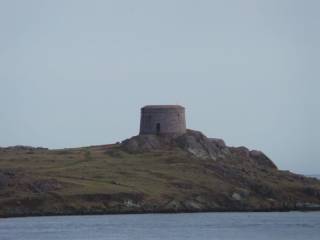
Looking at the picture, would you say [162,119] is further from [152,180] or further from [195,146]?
[152,180]

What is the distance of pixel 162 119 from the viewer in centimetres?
17475

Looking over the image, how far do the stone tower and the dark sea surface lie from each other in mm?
29795

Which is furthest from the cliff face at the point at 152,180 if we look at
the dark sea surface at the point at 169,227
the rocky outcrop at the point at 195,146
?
the dark sea surface at the point at 169,227

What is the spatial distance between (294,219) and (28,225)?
3328 centimetres

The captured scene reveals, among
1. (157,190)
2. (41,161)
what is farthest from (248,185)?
(41,161)

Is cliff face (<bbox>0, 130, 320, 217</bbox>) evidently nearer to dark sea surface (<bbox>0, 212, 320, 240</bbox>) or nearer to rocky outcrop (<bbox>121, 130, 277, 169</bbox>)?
rocky outcrop (<bbox>121, 130, 277, 169</bbox>)

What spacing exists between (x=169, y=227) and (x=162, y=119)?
4933 cm

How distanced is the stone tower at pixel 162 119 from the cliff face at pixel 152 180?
141 centimetres

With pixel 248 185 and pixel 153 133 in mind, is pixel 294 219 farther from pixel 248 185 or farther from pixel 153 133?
pixel 153 133

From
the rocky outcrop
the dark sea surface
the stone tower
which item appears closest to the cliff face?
the rocky outcrop

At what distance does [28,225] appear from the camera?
430 feet

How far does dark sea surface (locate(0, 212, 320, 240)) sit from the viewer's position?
380 feet

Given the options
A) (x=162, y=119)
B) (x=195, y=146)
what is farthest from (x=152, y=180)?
(x=162, y=119)

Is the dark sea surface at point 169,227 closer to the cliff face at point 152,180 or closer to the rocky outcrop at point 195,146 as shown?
the cliff face at point 152,180
